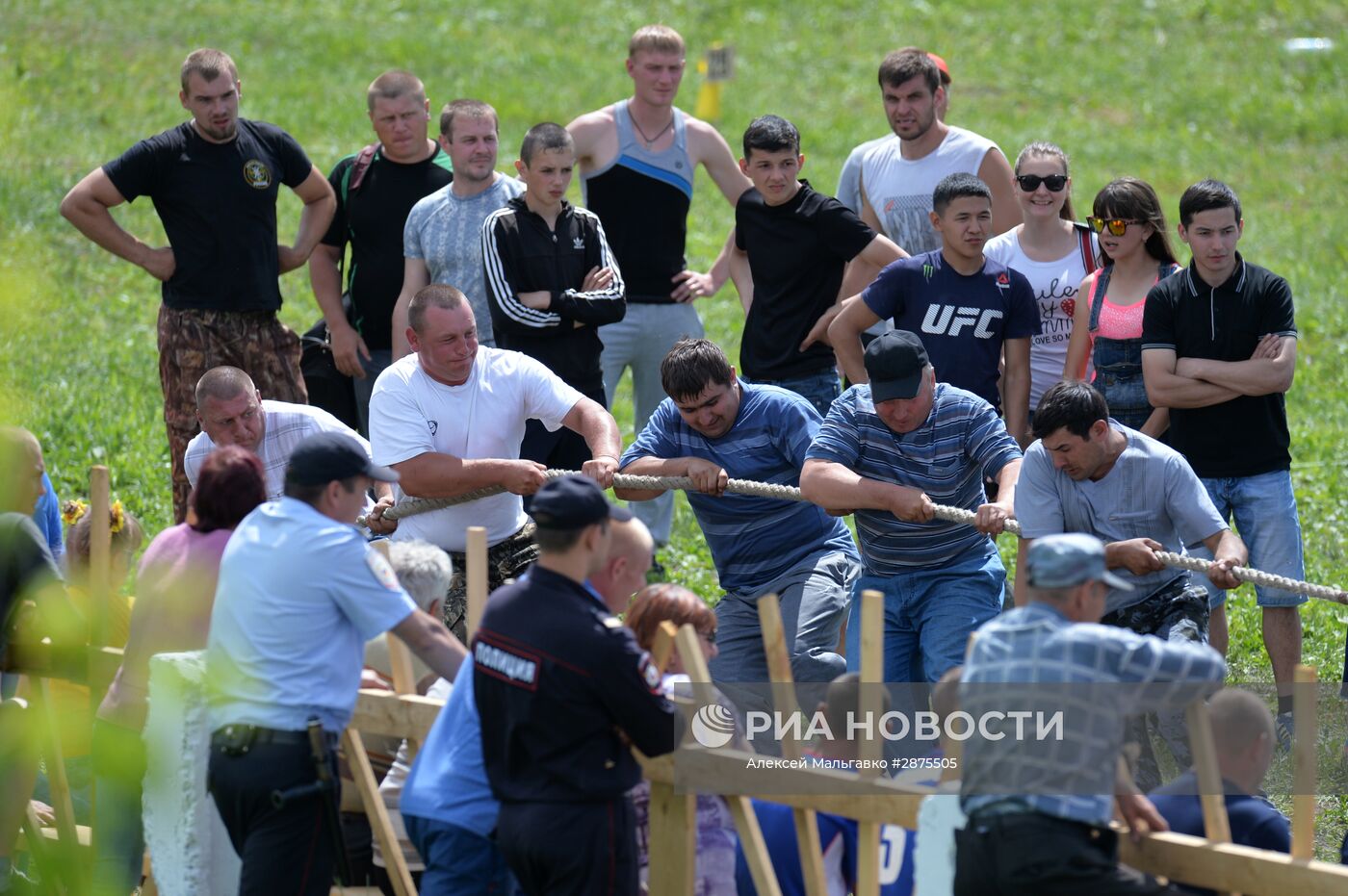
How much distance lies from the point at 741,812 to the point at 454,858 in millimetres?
840

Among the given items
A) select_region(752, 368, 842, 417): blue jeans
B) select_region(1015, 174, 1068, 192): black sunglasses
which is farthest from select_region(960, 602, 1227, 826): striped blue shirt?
select_region(752, 368, 842, 417): blue jeans

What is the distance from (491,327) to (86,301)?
24.5ft

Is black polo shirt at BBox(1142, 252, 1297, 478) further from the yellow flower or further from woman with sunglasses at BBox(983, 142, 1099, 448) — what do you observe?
the yellow flower

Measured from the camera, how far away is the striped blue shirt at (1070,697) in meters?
4.38

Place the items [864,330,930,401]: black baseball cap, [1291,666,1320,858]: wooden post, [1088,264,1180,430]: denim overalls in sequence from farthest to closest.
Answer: [1088,264,1180,430]: denim overalls, [864,330,930,401]: black baseball cap, [1291,666,1320,858]: wooden post

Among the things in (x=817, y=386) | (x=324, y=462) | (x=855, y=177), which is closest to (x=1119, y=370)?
(x=817, y=386)

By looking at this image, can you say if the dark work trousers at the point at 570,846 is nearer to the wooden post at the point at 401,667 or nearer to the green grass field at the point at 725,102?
the wooden post at the point at 401,667

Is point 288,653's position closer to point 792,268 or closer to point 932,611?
point 932,611

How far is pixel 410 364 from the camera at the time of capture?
7309 mm

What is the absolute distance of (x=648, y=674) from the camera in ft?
15.3

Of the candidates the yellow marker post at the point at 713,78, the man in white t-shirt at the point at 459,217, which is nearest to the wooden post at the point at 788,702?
the man in white t-shirt at the point at 459,217

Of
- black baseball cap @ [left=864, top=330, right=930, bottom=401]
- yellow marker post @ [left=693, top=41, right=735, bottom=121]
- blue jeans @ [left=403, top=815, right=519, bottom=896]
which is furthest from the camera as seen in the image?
yellow marker post @ [left=693, top=41, right=735, bottom=121]

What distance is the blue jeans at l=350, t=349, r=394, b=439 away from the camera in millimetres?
8984

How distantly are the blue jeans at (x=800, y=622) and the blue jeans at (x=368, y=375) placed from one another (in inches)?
100
